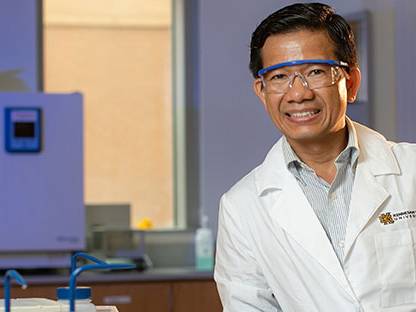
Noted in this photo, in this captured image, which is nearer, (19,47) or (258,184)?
(258,184)

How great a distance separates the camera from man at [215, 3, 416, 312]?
2154mm

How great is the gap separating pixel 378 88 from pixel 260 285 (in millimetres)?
2375

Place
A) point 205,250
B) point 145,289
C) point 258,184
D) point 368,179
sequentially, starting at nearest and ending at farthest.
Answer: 1. point 368,179
2. point 258,184
3. point 145,289
4. point 205,250

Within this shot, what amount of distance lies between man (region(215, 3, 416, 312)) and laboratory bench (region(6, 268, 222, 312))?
1943 mm

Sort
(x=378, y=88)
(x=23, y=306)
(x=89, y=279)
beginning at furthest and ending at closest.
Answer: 1. (x=378, y=88)
2. (x=89, y=279)
3. (x=23, y=306)

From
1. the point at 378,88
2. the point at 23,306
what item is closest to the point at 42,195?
the point at 378,88

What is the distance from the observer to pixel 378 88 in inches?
176

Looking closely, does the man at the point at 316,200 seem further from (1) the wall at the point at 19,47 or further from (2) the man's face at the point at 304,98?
(1) the wall at the point at 19,47

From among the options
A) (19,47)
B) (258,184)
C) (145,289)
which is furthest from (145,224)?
(258,184)

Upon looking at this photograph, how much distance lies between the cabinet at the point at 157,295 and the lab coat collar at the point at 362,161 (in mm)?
1986

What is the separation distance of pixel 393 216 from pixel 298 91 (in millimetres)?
372

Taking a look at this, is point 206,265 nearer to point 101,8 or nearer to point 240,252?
point 101,8

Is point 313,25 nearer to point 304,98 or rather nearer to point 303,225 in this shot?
point 304,98

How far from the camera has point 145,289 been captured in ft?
14.0
